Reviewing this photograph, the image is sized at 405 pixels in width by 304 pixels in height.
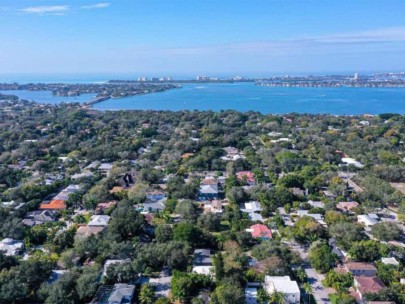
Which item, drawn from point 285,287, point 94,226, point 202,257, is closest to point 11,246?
point 94,226

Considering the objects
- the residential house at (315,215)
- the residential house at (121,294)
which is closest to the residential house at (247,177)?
the residential house at (315,215)

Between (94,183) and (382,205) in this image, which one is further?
(94,183)

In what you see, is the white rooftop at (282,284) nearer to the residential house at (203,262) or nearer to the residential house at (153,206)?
the residential house at (203,262)

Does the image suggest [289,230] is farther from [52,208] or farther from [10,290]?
[52,208]

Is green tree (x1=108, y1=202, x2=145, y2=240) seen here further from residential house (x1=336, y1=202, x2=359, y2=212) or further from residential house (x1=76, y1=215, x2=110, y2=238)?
residential house (x1=336, y1=202, x2=359, y2=212)

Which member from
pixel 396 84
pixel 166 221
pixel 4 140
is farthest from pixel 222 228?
pixel 396 84

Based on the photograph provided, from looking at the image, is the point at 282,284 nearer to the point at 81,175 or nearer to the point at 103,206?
the point at 103,206
